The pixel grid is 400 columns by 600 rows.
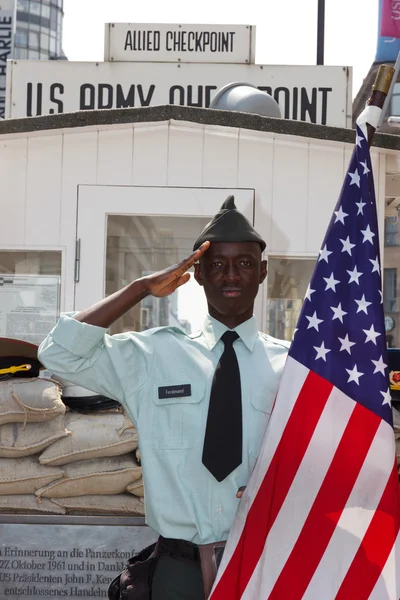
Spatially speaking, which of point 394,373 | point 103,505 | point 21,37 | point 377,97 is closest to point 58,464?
point 103,505

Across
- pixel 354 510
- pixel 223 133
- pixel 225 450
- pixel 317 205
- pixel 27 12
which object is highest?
pixel 27 12

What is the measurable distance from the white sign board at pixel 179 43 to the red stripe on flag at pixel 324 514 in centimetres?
645

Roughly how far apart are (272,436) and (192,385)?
0.28m

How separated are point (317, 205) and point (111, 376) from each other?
125 inches

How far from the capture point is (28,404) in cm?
413

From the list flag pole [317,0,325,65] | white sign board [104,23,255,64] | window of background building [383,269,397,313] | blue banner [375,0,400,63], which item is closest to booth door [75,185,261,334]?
white sign board [104,23,255,64]

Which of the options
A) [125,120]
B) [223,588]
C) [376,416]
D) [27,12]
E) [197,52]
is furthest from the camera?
[27,12]

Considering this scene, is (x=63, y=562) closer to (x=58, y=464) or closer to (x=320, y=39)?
(x=58, y=464)

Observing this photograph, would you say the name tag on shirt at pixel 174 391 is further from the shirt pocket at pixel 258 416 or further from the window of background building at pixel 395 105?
the window of background building at pixel 395 105

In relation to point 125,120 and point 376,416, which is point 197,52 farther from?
point 376,416

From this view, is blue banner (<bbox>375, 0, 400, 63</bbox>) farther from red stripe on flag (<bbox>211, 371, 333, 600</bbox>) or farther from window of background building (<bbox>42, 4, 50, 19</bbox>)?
window of background building (<bbox>42, 4, 50, 19</bbox>)

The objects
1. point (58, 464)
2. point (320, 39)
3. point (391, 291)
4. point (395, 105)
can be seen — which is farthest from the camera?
point (395, 105)

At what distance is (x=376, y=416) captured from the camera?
259cm

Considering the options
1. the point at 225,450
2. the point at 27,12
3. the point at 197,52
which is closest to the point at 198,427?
the point at 225,450
